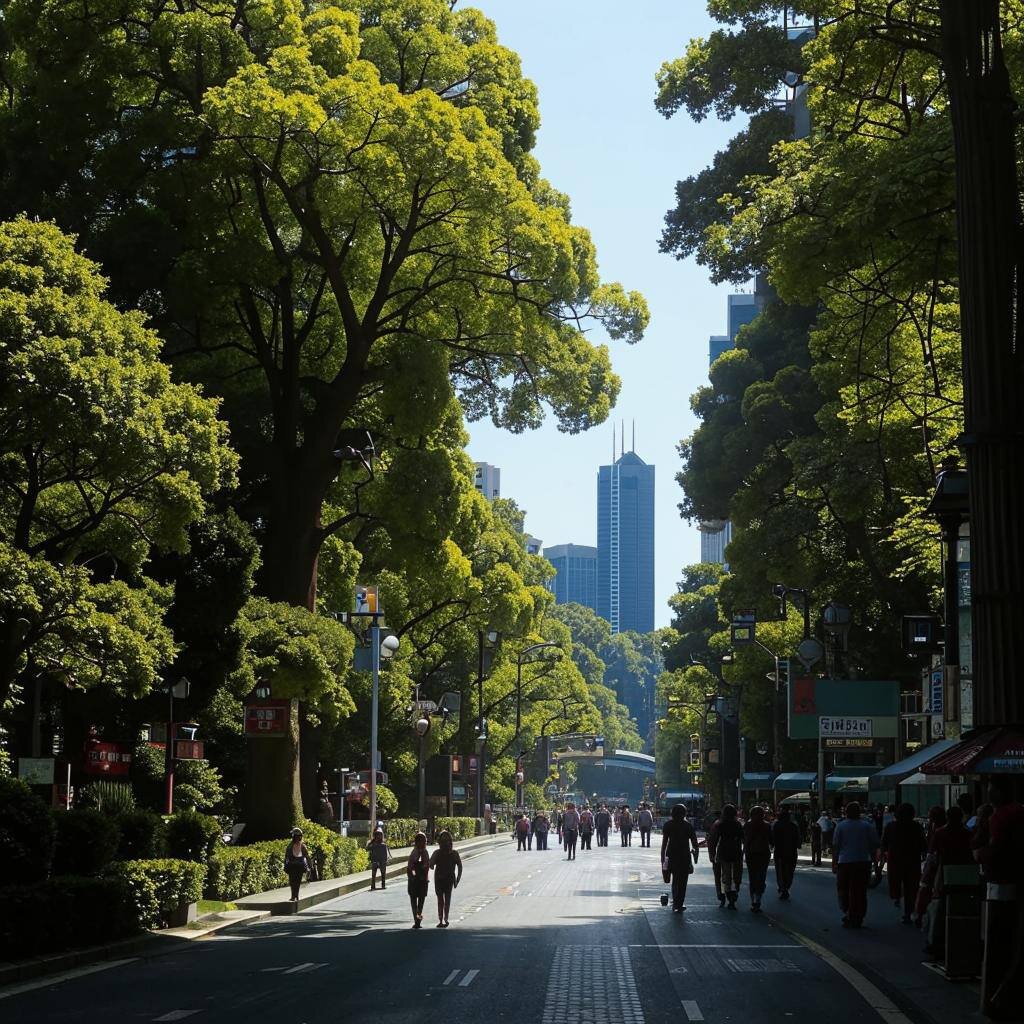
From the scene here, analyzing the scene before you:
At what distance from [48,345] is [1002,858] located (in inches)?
572

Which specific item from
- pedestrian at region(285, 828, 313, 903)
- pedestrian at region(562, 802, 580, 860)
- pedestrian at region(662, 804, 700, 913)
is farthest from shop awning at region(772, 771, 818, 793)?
pedestrian at region(285, 828, 313, 903)

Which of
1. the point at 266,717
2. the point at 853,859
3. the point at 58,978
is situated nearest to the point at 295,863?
the point at 266,717

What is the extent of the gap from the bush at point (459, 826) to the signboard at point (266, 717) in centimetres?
2861

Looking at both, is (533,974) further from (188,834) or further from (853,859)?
(188,834)

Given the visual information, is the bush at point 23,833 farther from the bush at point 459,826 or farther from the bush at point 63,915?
the bush at point 459,826

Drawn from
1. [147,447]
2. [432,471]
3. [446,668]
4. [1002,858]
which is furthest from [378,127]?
[446,668]

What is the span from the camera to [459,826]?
71.1 m

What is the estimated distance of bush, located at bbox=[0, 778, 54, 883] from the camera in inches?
746

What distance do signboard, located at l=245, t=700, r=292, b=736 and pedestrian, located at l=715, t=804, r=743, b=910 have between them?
9944mm

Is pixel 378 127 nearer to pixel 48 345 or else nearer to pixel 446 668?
pixel 48 345

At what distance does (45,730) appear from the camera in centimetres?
3606

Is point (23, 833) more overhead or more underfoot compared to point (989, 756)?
more underfoot

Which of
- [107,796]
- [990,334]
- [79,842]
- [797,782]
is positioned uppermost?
[990,334]

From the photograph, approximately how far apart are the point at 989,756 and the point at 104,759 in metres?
18.6
